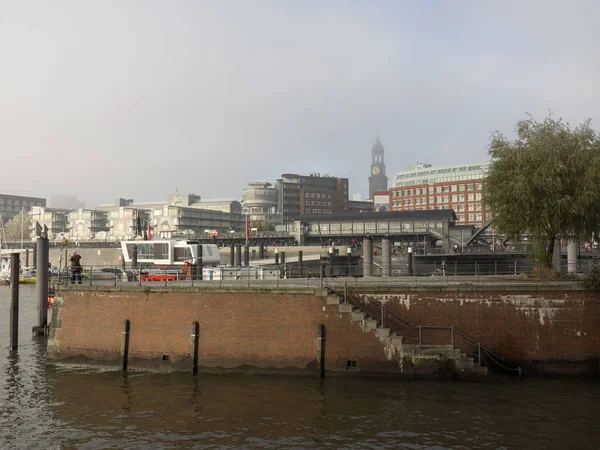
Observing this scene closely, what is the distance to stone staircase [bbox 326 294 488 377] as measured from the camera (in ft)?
93.6

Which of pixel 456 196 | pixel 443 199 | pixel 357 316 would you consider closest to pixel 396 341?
pixel 357 316

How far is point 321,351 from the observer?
1158 inches

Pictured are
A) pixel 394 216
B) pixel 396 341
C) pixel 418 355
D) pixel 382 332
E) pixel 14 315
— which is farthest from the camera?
pixel 394 216

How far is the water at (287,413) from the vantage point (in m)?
21.7

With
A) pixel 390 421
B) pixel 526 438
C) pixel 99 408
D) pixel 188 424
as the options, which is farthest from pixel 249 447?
pixel 526 438

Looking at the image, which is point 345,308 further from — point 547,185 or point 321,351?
point 547,185

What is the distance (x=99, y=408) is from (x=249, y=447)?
7.78 meters

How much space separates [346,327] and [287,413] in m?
6.14

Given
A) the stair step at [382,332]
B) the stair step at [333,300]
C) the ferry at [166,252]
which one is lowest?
the stair step at [382,332]

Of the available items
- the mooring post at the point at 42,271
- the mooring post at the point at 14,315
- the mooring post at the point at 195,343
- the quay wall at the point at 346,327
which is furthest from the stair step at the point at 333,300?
the mooring post at the point at 14,315

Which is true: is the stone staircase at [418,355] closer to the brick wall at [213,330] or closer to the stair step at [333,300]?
the stair step at [333,300]

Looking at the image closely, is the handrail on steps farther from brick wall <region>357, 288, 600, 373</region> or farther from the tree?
the tree

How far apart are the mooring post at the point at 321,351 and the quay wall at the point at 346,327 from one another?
0.14m

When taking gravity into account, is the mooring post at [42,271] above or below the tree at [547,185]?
below
